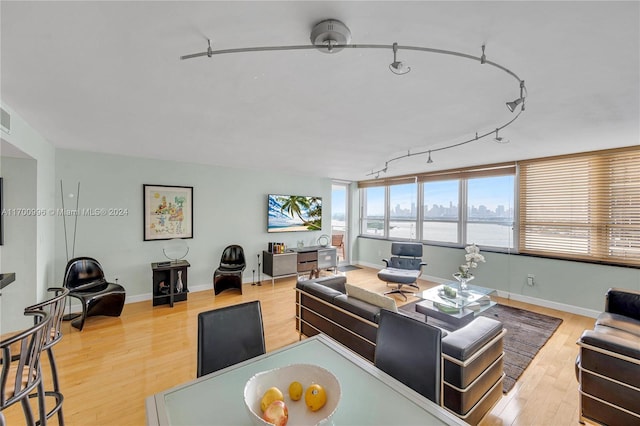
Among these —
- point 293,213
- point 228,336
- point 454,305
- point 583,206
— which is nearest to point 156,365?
point 228,336

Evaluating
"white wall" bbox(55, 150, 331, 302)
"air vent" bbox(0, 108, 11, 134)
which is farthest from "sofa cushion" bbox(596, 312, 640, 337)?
"air vent" bbox(0, 108, 11, 134)

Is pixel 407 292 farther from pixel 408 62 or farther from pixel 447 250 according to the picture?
pixel 408 62

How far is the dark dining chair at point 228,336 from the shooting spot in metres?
1.55

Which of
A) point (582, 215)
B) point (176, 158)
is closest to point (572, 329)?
point (582, 215)

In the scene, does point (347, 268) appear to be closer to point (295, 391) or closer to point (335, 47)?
point (295, 391)

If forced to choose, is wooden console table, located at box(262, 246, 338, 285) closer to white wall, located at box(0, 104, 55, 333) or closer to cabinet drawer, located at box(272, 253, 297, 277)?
cabinet drawer, located at box(272, 253, 297, 277)

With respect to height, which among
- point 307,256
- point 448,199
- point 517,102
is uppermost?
point 517,102

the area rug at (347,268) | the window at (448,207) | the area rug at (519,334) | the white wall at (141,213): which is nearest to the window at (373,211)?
the window at (448,207)

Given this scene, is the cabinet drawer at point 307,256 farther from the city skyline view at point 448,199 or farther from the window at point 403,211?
the city skyline view at point 448,199

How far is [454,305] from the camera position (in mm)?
3219

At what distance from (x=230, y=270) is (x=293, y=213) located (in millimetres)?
1980

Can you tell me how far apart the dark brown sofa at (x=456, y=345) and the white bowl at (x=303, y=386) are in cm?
100

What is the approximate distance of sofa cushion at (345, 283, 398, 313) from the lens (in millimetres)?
2240

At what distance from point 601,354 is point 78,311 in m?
5.80
